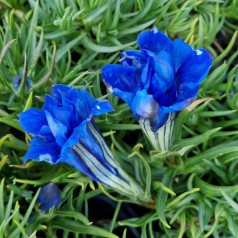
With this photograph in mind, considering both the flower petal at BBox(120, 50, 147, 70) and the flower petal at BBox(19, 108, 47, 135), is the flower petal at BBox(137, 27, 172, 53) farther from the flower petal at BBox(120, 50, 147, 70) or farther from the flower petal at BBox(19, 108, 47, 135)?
the flower petal at BBox(19, 108, 47, 135)

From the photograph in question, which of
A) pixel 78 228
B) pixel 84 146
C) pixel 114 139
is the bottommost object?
pixel 78 228

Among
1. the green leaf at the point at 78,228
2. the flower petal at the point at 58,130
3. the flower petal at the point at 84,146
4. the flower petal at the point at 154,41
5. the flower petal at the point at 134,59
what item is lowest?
the green leaf at the point at 78,228

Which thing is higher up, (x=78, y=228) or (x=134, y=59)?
(x=134, y=59)

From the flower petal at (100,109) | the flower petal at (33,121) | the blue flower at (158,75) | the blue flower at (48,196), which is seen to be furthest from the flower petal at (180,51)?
the blue flower at (48,196)

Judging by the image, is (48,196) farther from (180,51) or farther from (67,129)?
(180,51)

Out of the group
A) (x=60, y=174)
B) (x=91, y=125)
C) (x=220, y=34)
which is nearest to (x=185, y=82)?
(x=91, y=125)

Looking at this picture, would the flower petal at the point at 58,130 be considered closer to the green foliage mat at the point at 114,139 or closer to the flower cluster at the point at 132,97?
the flower cluster at the point at 132,97

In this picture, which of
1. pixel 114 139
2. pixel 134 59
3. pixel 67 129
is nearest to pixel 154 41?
pixel 134 59
